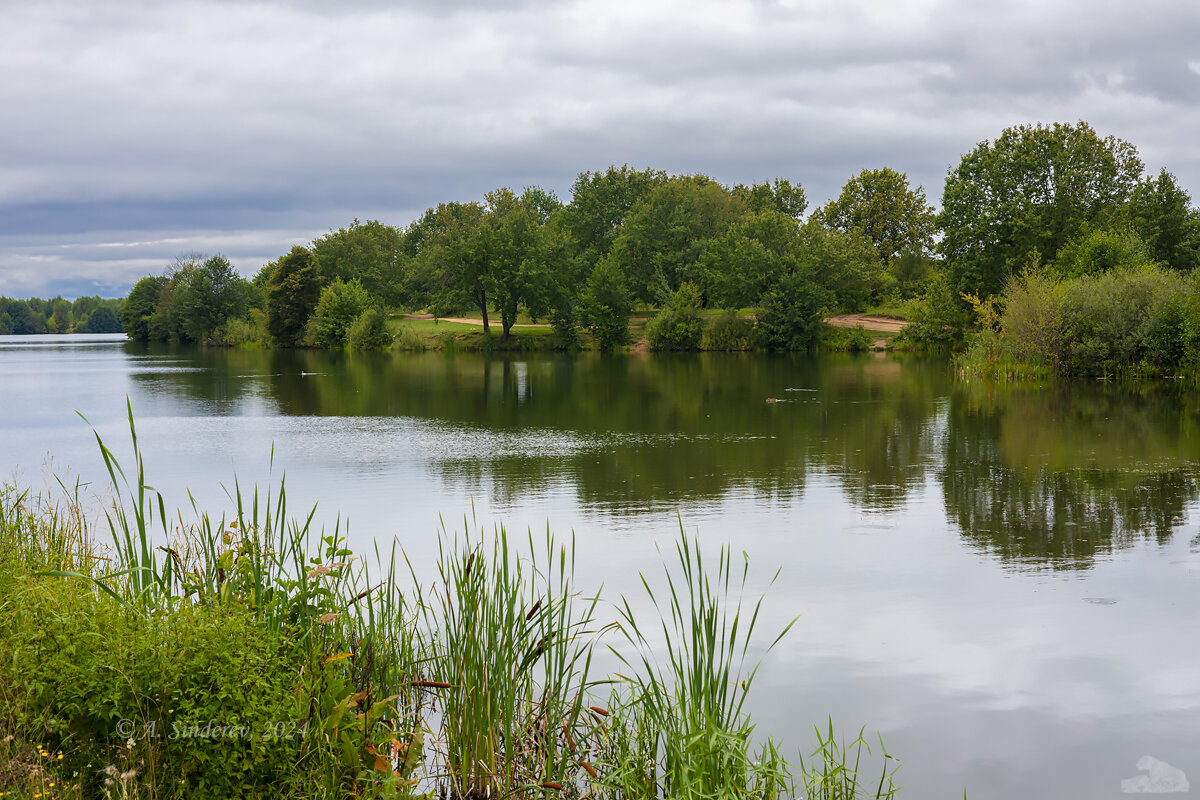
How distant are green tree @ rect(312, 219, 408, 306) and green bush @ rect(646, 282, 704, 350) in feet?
99.6

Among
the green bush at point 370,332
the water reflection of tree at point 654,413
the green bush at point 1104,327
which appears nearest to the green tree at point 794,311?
the water reflection of tree at point 654,413

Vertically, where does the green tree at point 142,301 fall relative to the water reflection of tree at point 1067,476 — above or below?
above

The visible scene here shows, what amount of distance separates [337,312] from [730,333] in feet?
107

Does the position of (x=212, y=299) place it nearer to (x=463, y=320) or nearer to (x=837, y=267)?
(x=463, y=320)

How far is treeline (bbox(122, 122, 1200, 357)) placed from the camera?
50.5 m

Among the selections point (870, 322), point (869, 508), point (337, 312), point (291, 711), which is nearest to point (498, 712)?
point (291, 711)

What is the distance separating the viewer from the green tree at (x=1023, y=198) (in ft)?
165

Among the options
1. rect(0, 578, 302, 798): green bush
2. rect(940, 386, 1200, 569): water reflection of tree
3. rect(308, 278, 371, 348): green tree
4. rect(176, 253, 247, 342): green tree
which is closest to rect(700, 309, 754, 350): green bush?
rect(308, 278, 371, 348): green tree

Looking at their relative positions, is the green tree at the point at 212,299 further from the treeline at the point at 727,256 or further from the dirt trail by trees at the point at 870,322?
the dirt trail by trees at the point at 870,322

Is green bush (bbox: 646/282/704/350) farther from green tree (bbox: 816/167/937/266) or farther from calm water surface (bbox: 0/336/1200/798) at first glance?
calm water surface (bbox: 0/336/1200/798)

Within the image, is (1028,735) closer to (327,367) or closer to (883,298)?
(327,367)

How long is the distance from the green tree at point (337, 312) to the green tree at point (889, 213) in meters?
40.6

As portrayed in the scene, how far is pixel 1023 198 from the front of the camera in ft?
167

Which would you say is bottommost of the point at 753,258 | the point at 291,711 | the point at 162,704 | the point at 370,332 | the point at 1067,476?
the point at 1067,476
